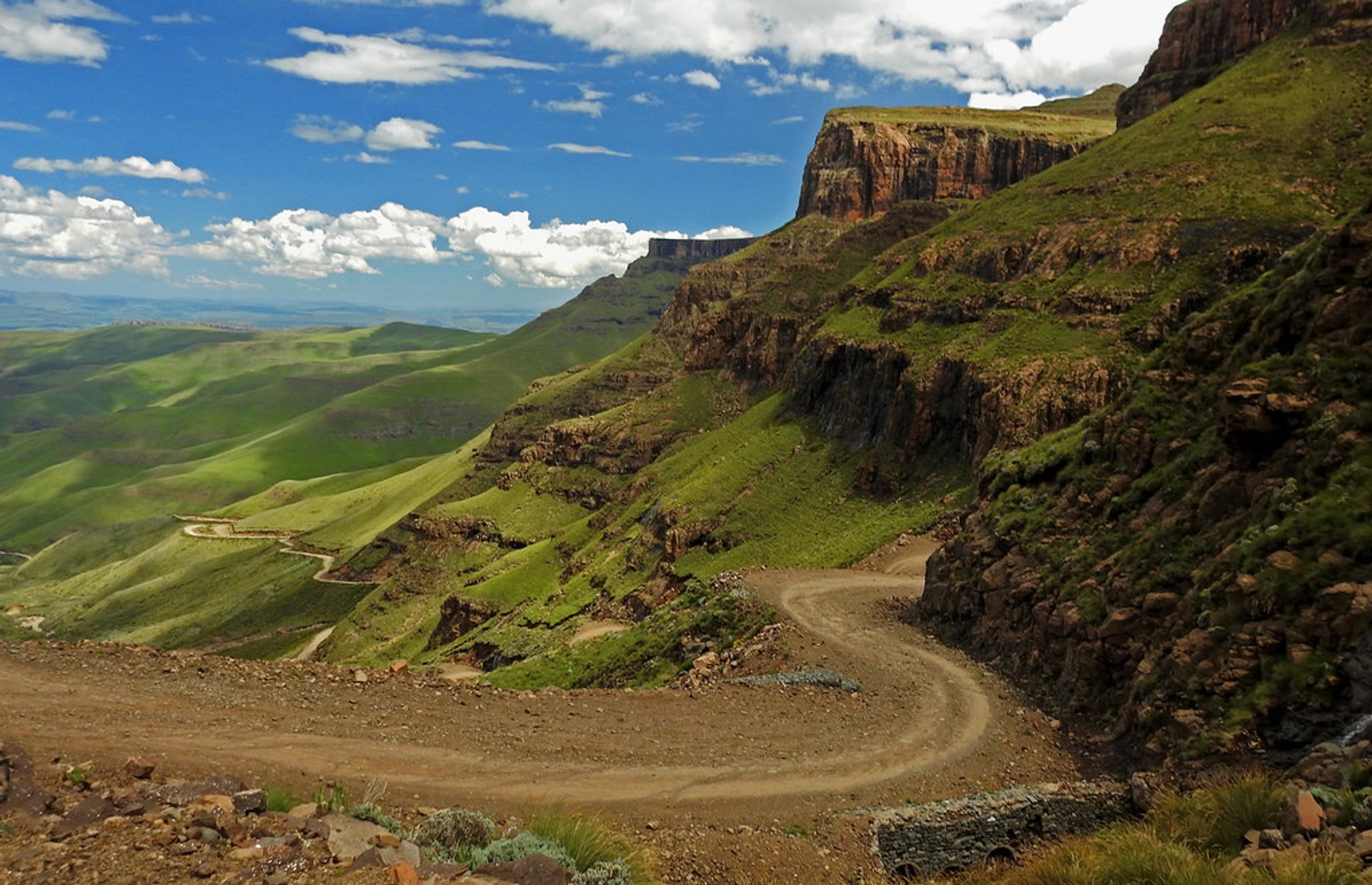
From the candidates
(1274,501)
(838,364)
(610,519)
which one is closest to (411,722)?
(1274,501)

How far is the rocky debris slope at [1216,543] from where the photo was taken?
1589 cm

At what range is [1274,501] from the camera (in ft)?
62.6

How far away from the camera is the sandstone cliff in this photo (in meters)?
144

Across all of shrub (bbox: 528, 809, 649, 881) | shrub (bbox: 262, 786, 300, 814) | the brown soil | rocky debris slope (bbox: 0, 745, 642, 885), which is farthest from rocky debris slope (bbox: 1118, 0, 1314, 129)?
shrub (bbox: 262, 786, 300, 814)

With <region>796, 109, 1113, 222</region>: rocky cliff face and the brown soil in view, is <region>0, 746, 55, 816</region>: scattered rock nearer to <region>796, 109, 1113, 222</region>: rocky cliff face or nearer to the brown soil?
Answer: the brown soil

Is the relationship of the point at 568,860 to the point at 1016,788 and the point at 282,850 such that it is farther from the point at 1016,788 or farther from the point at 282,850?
the point at 1016,788

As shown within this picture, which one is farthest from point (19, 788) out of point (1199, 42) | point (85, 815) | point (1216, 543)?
point (1199, 42)

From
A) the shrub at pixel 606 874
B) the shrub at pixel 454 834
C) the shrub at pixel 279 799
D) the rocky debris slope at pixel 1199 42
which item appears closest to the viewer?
the shrub at pixel 606 874

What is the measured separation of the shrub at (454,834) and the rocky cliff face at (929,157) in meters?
149

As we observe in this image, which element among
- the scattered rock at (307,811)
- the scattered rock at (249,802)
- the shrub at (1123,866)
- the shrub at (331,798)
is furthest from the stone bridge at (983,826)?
the scattered rock at (249,802)

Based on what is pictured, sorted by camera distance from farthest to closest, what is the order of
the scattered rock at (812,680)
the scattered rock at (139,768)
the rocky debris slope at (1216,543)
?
the scattered rock at (812,680) < the rocky debris slope at (1216,543) < the scattered rock at (139,768)

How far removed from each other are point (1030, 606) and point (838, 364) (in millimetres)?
59607

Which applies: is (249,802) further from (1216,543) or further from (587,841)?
(1216,543)

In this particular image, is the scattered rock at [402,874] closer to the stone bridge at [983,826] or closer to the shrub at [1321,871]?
the stone bridge at [983,826]
